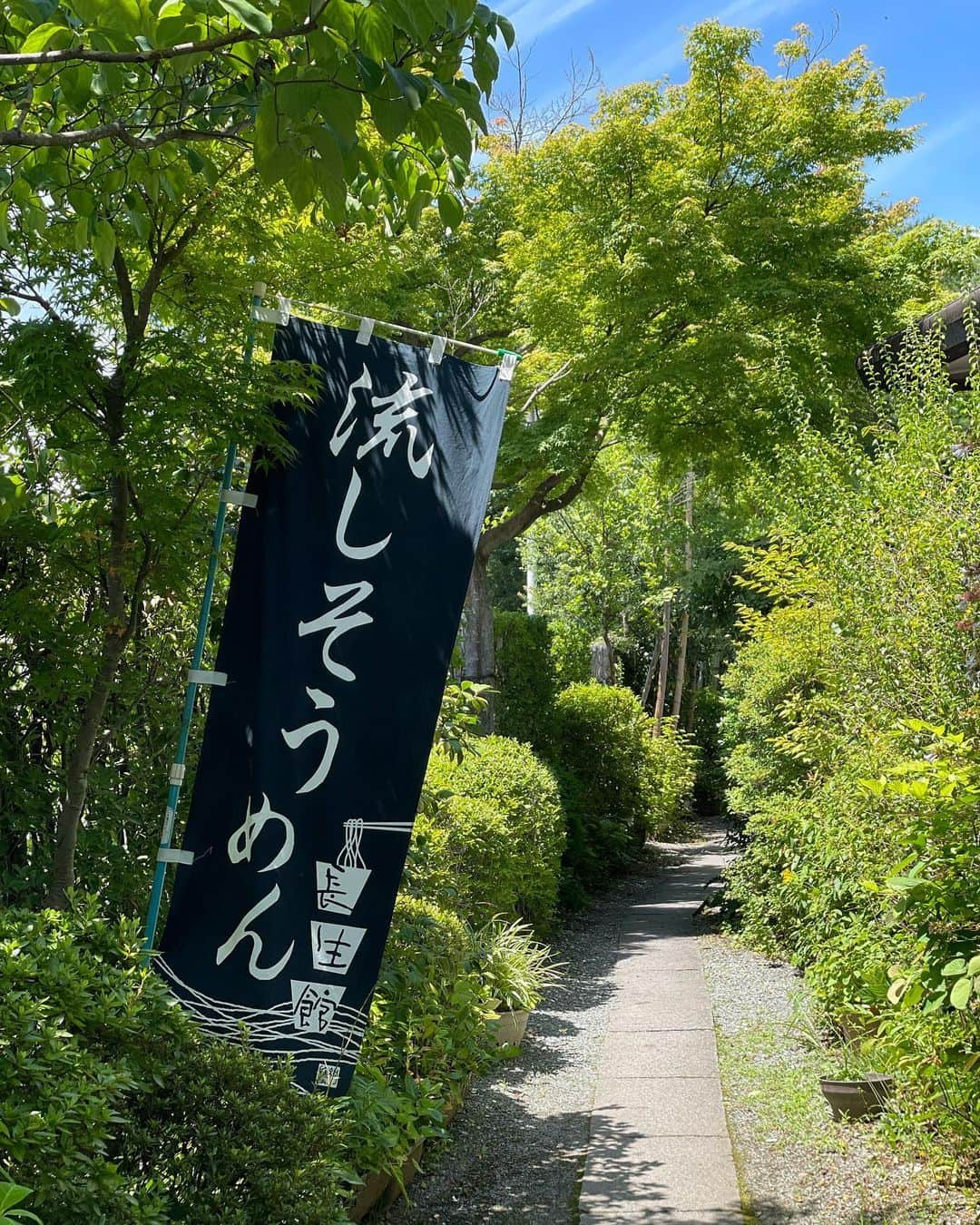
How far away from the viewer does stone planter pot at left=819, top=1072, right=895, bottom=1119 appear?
4711 mm

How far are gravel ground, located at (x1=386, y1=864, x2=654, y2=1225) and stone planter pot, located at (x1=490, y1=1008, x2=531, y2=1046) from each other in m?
0.14

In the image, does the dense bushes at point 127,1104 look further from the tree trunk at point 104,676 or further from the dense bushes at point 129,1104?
the tree trunk at point 104,676

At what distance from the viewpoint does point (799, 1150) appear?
466 cm

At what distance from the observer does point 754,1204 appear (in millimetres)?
4160

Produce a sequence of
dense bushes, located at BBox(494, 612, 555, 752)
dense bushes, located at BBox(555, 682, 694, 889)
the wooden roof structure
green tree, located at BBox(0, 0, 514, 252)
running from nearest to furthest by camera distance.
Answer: green tree, located at BBox(0, 0, 514, 252) < the wooden roof structure < dense bushes, located at BBox(555, 682, 694, 889) < dense bushes, located at BBox(494, 612, 555, 752)

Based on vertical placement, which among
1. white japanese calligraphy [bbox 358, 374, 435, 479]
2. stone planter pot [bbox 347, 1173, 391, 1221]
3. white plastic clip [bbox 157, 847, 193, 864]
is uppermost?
white japanese calligraphy [bbox 358, 374, 435, 479]

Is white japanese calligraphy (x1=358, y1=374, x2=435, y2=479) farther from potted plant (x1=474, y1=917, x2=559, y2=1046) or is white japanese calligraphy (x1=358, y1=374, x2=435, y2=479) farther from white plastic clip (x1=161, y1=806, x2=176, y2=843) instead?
potted plant (x1=474, y1=917, x2=559, y2=1046)

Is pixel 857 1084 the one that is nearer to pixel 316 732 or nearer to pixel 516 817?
pixel 316 732

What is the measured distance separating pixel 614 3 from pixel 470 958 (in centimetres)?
647

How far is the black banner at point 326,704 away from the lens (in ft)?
11.6

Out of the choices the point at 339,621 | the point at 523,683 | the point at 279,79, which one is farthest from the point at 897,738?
the point at 523,683

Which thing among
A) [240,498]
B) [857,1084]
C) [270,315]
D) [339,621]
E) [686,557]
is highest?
[686,557]

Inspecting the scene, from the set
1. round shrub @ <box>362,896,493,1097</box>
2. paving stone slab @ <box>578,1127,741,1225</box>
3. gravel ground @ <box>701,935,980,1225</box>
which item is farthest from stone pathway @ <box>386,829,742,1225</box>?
round shrub @ <box>362,896,493,1097</box>

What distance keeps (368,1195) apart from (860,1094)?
223 centimetres
